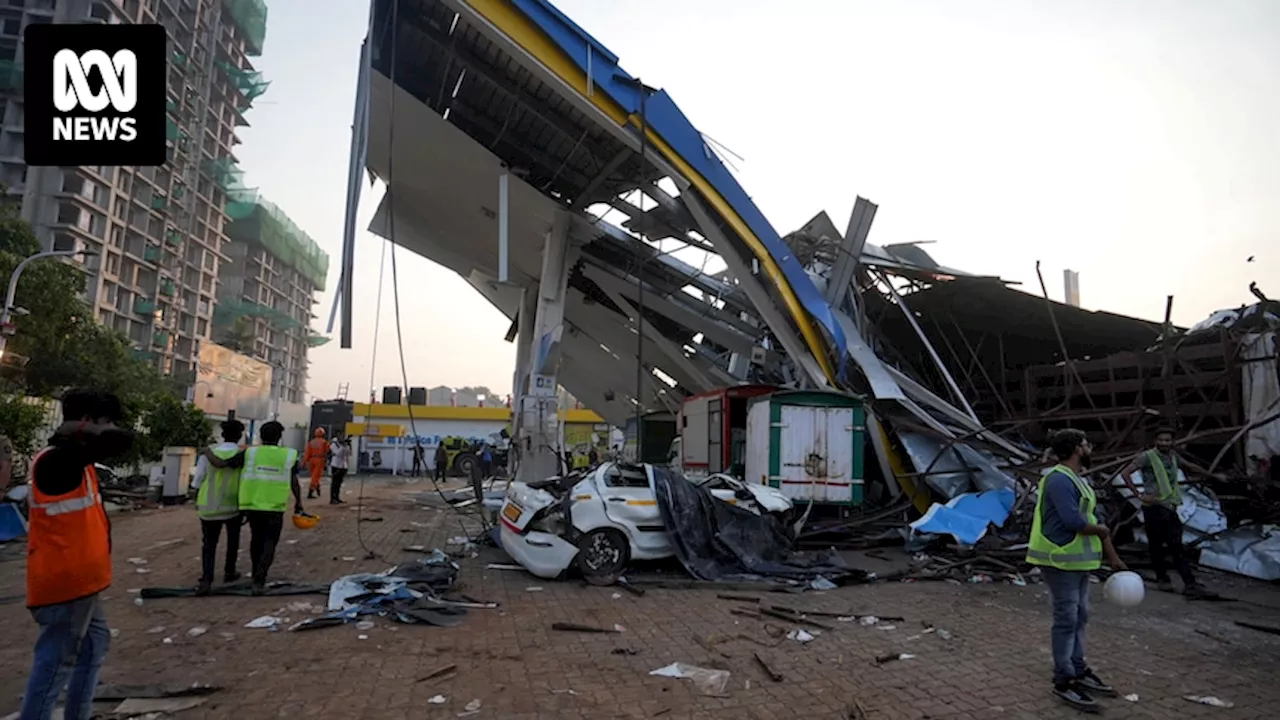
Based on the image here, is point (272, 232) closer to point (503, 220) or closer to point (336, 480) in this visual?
point (336, 480)

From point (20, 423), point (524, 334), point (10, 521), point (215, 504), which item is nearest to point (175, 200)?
point (524, 334)

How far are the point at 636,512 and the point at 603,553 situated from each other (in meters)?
0.58

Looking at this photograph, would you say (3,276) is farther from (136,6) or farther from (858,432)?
(136,6)

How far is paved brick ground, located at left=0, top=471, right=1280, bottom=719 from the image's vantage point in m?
4.27

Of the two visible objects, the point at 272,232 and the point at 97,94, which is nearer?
the point at 97,94

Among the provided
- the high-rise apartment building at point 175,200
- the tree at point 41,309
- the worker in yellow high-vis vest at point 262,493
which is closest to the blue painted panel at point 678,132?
the worker in yellow high-vis vest at point 262,493

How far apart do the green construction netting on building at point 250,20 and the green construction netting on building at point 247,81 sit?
292cm

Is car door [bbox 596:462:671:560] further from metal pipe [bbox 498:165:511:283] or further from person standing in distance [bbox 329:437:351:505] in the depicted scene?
person standing in distance [bbox 329:437:351:505]

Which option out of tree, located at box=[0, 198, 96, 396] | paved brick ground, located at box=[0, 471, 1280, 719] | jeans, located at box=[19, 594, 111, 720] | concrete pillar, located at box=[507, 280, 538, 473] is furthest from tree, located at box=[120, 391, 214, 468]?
jeans, located at box=[19, 594, 111, 720]

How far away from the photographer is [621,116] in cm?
1256

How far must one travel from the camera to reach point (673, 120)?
518 inches

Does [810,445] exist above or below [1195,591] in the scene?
above

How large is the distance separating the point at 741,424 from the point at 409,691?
32.4 ft

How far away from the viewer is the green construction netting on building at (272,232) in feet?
261
